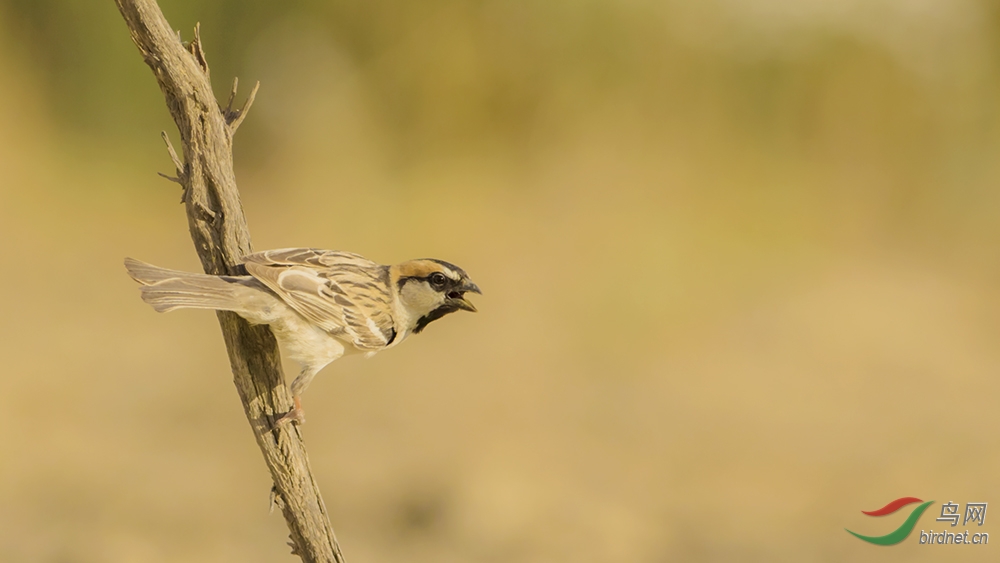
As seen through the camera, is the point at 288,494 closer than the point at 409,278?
No

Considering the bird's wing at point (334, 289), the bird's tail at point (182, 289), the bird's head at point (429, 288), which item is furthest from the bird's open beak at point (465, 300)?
the bird's tail at point (182, 289)

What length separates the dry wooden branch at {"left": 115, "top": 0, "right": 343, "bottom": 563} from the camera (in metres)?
1.88

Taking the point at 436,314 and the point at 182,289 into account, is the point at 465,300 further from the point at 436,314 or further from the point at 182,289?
the point at 182,289

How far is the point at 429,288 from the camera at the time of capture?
1.87 meters

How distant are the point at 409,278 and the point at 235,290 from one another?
416 mm

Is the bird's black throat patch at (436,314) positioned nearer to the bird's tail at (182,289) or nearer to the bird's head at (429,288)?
the bird's head at (429,288)

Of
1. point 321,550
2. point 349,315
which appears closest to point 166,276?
point 349,315

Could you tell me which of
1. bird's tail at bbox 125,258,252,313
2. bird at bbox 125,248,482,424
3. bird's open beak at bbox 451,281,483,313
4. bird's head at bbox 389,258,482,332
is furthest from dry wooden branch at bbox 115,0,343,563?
bird's open beak at bbox 451,281,483,313

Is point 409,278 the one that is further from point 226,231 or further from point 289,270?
point 226,231

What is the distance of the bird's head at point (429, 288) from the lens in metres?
1.84

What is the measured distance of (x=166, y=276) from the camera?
164 centimetres

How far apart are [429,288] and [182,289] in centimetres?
56

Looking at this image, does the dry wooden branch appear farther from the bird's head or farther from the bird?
the bird's head

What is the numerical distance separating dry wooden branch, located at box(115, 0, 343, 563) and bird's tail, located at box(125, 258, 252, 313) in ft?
0.64
